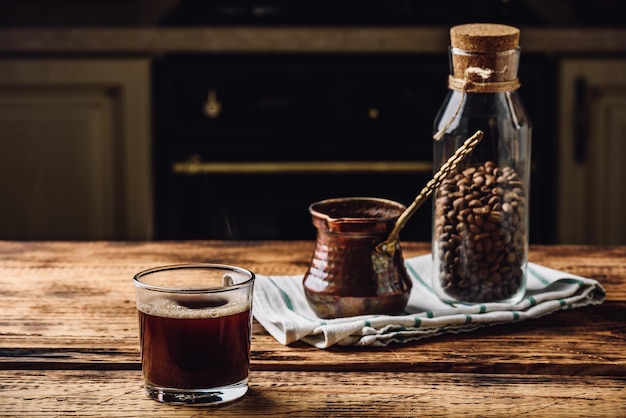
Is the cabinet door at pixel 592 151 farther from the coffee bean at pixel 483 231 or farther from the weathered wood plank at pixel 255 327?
Result: the coffee bean at pixel 483 231

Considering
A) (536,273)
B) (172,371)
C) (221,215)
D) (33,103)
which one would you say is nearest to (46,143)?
(33,103)

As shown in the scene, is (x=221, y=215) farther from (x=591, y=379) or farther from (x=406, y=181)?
(x=591, y=379)

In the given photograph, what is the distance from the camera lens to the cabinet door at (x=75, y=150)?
2.50m

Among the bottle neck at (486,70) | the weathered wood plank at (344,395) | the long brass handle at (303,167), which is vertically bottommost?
the long brass handle at (303,167)

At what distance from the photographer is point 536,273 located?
1.17 m

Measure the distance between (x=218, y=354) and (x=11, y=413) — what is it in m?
0.16

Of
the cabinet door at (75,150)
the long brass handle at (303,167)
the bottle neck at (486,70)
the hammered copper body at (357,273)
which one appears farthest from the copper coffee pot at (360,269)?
the cabinet door at (75,150)

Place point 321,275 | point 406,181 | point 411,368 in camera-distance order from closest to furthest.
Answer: point 411,368, point 321,275, point 406,181

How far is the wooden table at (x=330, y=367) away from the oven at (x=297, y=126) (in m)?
1.29

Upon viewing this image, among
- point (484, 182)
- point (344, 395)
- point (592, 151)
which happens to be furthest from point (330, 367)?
point (592, 151)

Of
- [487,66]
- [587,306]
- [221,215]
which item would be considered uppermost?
[487,66]

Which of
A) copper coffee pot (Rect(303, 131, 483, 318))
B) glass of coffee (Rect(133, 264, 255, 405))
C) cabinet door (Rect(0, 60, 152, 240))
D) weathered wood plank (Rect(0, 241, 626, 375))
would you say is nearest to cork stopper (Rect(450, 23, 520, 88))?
copper coffee pot (Rect(303, 131, 483, 318))

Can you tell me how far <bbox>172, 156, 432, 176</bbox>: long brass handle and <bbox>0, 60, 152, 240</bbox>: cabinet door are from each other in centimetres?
17

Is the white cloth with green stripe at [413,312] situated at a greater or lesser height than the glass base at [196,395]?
greater
